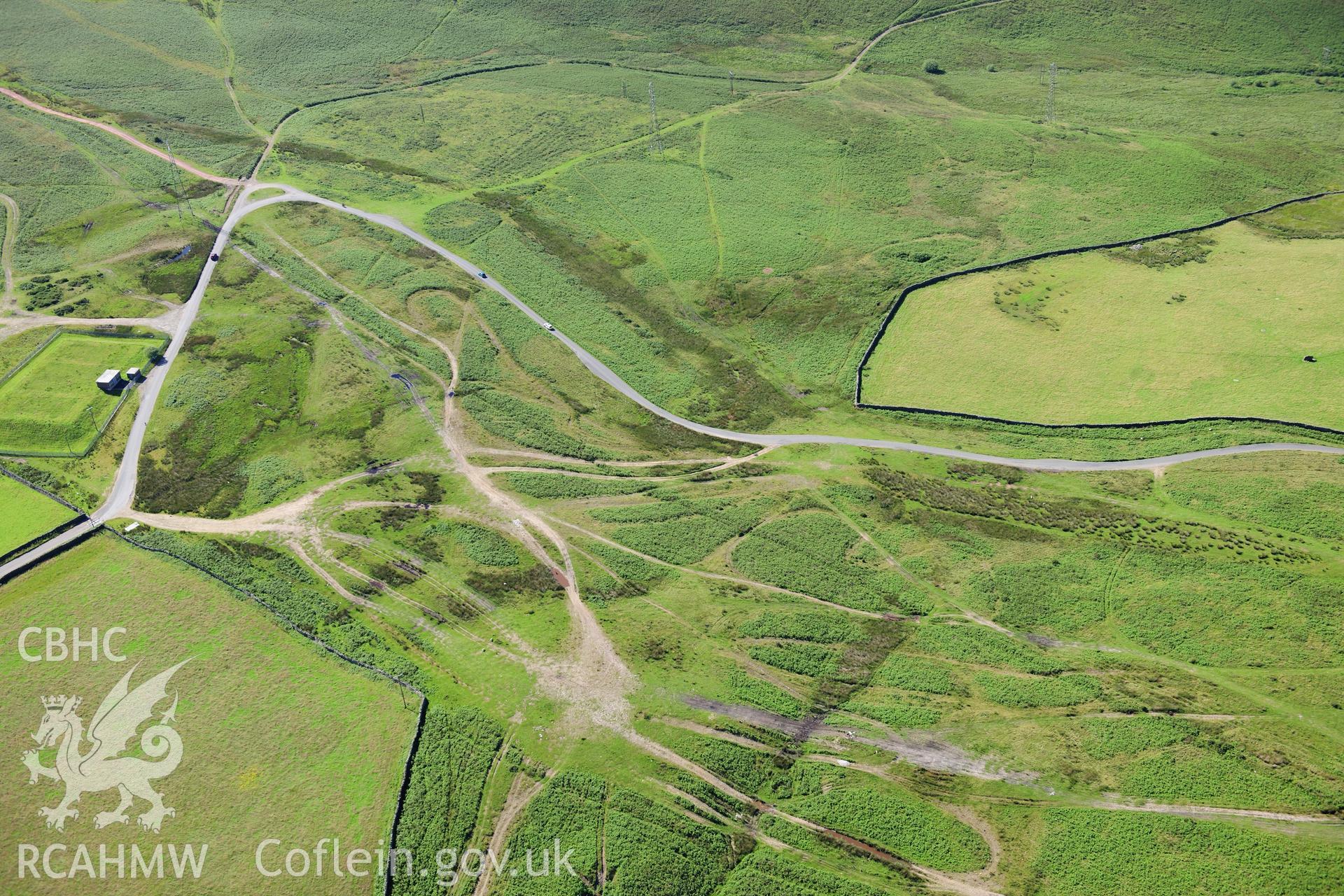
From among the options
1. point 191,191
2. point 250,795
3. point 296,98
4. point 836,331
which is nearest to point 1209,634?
point 836,331

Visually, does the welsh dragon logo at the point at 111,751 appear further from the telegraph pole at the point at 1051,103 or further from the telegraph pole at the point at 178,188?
the telegraph pole at the point at 1051,103

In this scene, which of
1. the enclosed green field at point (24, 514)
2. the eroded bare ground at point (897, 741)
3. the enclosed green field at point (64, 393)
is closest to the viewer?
the eroded bare ground at point (897, 741)

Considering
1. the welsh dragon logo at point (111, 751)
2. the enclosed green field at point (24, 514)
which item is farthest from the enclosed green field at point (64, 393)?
the welsh dragon logo at point (111, 751)

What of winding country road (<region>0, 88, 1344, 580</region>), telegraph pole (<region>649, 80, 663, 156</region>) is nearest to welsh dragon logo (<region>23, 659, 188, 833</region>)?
winding country road (<region>0, 88, 1344, 580</region>)

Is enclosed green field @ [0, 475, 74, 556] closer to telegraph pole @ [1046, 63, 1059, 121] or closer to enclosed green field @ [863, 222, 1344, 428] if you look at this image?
enclosed green field @ [863, 222, 1344, 428]

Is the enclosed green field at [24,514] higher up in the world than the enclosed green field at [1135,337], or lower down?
lower down

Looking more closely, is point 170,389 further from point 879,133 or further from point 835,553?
point 879,133

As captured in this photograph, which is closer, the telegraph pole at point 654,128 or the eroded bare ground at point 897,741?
the eroded bare ground at point 897,741
